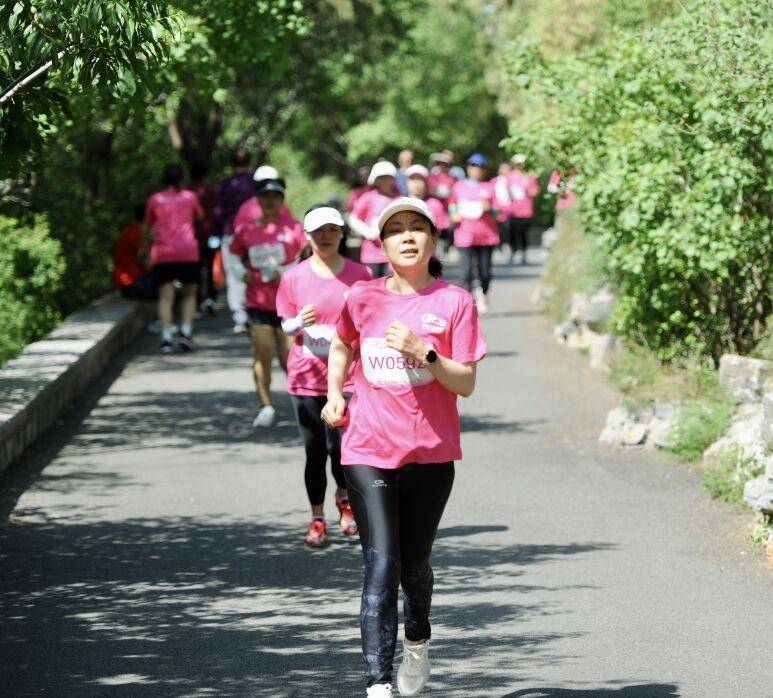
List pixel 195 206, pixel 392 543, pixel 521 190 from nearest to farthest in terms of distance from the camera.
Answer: pixel 392 543 → pixel 195 206 → pixel 521 190

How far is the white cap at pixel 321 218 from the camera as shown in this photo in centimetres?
796

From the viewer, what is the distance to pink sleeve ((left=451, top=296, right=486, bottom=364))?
17.5ft

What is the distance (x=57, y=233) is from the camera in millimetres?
17719

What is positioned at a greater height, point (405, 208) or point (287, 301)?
point (405, 208)

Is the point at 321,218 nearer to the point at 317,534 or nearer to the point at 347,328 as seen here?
the point at 317,534

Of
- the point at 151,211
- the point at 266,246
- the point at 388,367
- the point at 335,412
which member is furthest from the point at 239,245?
the point at 388,367

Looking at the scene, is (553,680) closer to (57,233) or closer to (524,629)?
(524,629)

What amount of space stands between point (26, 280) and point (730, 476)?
29.2 ft

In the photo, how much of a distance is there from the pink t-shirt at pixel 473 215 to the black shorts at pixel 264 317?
24.8ft

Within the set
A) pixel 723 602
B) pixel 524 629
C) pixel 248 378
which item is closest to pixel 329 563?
pixel 524 629

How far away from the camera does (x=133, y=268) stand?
1791 cm

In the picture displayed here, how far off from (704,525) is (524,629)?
2.22 m

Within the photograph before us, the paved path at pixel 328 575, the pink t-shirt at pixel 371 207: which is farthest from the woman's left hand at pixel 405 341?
the pink t-shirt at pixel 371 207

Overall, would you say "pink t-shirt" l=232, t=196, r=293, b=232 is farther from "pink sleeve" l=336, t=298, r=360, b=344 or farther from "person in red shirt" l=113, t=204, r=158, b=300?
"person in red shirt" l=113, t=204, r=158, b=300
